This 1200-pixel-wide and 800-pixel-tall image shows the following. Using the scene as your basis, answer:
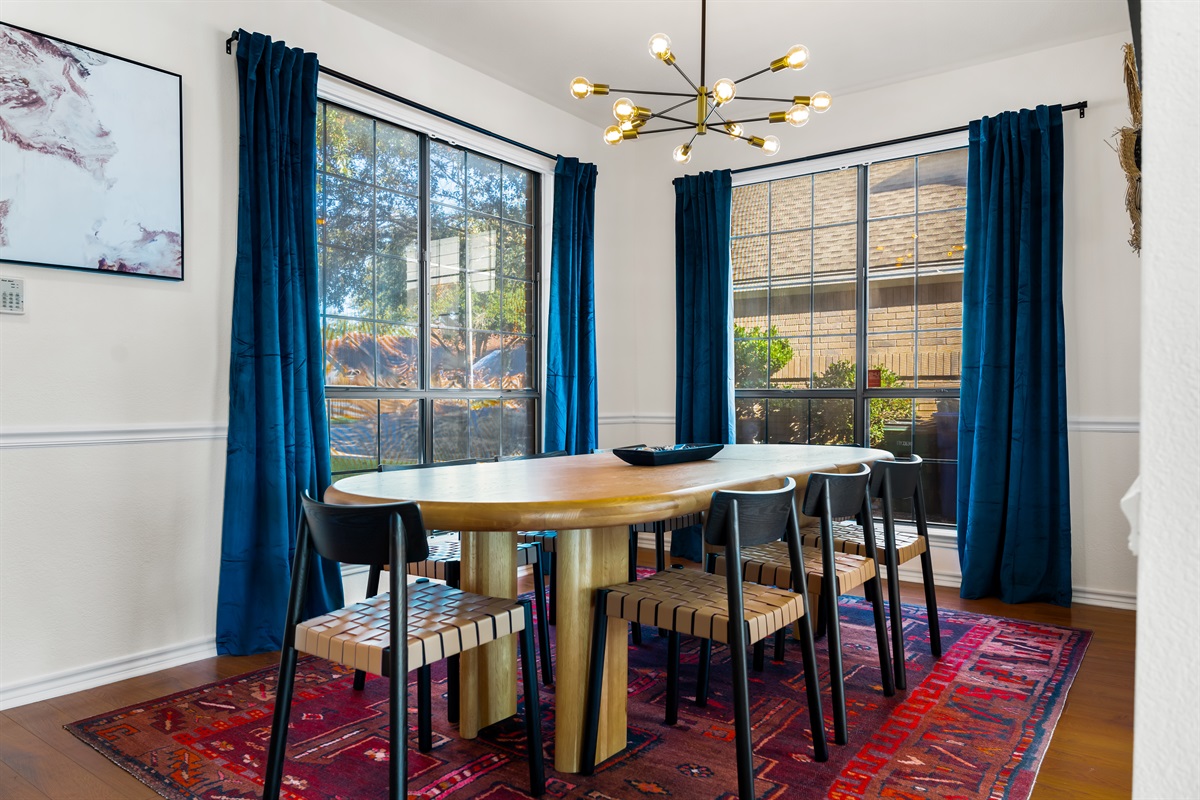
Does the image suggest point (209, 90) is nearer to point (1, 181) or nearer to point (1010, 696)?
point (1, 181)

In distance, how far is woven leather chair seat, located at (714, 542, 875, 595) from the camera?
2398mm

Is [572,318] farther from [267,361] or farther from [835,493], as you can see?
[835,493]

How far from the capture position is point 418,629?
1.74 meters

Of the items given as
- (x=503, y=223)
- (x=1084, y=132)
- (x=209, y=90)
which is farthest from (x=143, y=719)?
(x=1084, y=132)

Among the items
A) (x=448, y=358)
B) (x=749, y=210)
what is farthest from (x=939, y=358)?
(x=448, y=358)

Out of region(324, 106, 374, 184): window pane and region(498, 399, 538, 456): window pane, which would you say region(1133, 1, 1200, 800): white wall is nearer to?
region(324, 106, 374, 184): window pane

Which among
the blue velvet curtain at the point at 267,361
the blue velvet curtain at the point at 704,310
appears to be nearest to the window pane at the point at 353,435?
the blue velvet curtain at the point at 267,361

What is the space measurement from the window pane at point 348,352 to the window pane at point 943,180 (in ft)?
10.2

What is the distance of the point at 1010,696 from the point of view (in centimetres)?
258

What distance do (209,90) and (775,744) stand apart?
308 cm

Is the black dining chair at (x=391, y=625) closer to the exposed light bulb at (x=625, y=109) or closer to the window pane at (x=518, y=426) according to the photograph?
the exposed light bulb at (x=625, y=109)

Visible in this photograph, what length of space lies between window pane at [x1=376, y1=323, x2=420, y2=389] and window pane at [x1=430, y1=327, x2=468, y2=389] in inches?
4.6

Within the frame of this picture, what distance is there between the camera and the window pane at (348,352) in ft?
11.7

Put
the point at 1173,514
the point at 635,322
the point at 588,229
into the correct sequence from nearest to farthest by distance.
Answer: the point at 1173,514
the point at 588,229
the point at 635,322
